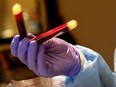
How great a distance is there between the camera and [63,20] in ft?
6.23

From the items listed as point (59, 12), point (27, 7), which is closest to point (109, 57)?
point (59, 12)

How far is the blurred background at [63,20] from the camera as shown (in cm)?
175

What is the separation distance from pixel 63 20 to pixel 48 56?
1.42m

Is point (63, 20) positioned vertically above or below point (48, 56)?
below

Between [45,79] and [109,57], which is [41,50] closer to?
[45,79]

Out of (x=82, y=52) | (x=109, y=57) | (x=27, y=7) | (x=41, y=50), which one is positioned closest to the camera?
(x=41, y=50)

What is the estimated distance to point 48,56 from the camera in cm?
49

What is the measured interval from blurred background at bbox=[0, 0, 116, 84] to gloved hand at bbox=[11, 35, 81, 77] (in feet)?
3.93

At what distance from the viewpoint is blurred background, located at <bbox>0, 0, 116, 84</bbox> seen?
1.75 metres

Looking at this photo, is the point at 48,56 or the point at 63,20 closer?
the point at 48,56

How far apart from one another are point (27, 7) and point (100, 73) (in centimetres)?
135

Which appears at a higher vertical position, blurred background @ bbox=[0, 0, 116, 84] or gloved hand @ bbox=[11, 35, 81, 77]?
gloved hand @ bbox=[11, 35, 81, 77]

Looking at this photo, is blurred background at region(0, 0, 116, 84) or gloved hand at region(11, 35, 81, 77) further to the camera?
blurred background at region(0, 0, 116, 84)

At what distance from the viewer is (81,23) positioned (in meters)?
1.86
